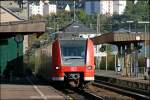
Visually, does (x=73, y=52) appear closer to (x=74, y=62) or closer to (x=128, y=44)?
(x=74, y=62)

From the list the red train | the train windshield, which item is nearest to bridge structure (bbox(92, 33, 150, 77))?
the train windshield

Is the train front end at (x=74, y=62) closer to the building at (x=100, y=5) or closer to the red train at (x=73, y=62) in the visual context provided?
the red train at (x=73, y=62)

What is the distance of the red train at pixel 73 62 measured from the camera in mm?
28188

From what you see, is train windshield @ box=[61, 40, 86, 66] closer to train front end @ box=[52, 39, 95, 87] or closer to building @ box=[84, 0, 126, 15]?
train front end @ box=[52, 39, 95, 87]

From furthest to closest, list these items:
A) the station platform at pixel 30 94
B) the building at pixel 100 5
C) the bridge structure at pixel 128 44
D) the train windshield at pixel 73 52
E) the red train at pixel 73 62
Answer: the building at pixel 100 5 < the bridge structure at pixel 128 44 < the train windshield at pixel 73 52 < the red train at pixel 73 62 < the station platform at pixel 30 94

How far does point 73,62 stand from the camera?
1111 inches

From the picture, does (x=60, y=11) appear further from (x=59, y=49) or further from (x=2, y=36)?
(x=59, y=49)

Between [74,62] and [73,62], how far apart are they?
2.1 inches

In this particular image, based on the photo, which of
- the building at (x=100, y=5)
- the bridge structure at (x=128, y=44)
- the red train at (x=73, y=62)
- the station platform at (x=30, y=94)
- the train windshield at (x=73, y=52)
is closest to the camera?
the station platform at (x=30, y=94)

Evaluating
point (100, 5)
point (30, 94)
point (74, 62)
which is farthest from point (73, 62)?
point (100, 5)

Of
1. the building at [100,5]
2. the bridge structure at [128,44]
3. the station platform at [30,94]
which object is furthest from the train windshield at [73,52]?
the building at [100,5]

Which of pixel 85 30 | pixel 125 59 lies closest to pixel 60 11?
pixel 85 30

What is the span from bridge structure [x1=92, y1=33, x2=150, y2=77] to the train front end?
11027 mm

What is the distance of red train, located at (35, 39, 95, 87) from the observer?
28188 millimetres
